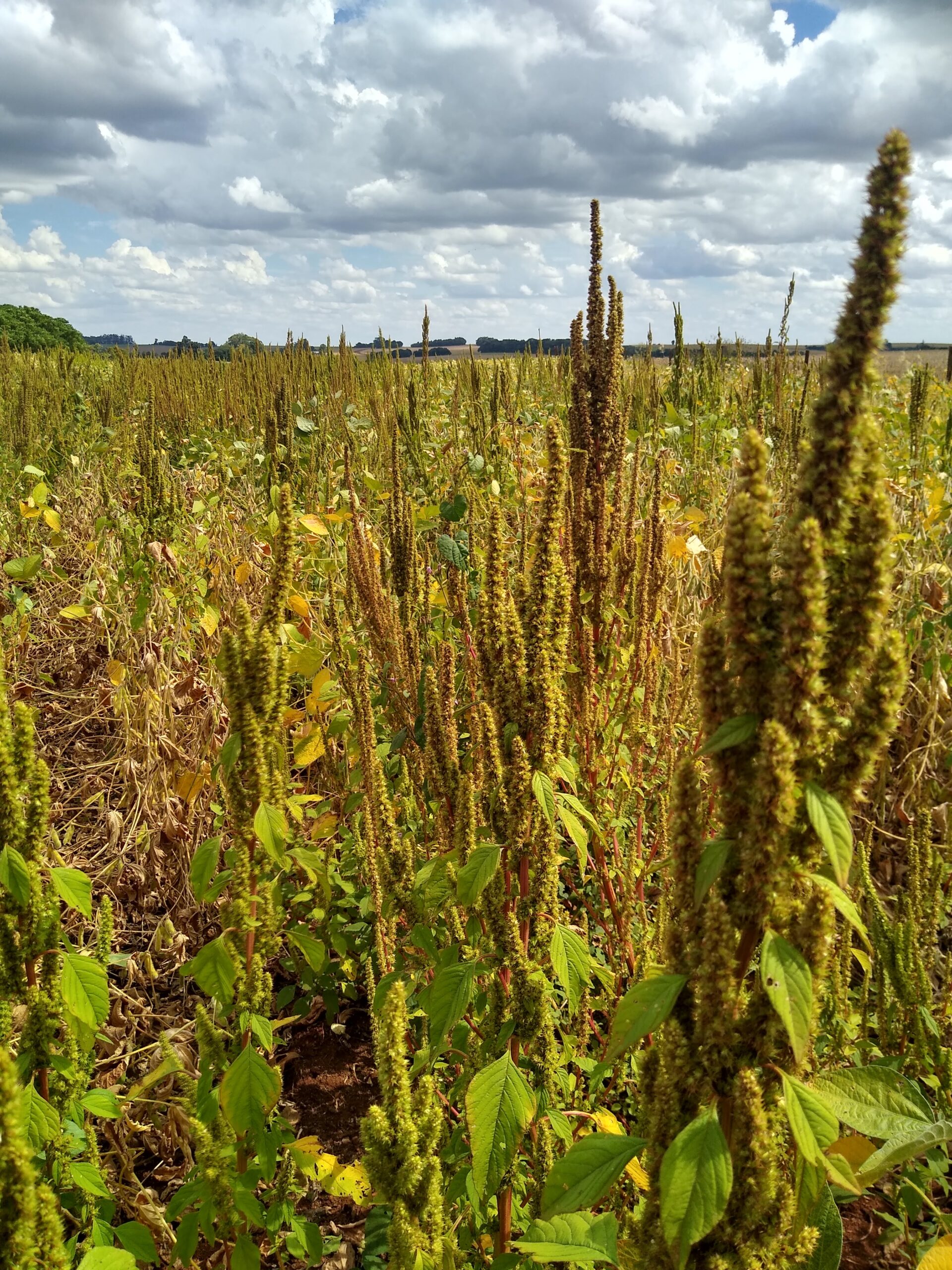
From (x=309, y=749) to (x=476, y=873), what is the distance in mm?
1587

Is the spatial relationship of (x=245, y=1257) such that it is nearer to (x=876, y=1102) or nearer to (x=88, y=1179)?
(x=88, y=1179)

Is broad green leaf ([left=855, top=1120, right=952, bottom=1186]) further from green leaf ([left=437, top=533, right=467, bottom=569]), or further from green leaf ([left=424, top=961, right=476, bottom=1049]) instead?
green leaf ([left=437, top=533, right=467, bottom=569])

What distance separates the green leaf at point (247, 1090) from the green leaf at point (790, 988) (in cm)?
95

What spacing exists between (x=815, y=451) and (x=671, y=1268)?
0.93 m

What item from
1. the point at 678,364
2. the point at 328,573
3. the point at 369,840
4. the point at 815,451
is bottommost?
the point at 369,840

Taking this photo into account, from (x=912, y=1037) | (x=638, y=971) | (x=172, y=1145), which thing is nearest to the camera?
(x=912, y=1037)

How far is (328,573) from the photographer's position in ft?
12.0

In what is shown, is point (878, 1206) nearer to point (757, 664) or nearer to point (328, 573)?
point (757, 664)

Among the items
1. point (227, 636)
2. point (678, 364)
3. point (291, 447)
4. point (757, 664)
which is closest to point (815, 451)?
point (757, 664)

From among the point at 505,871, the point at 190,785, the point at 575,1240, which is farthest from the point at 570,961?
the point at 190,785

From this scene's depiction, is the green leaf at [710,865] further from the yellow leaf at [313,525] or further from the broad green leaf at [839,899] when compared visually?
the yellow leaf at [313,525]

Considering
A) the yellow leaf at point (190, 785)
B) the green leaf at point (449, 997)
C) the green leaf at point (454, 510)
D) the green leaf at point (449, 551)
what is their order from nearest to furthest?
1. the green leaf at point (449, 997)
2. the green leaf at point (449, 551)
3. the green leaf at point (454, 510)
4. the yellow leaf at point (190, 785)

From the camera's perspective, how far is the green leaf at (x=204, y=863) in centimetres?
129

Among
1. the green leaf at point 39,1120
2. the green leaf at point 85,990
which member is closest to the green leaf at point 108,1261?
the green leaf at point 39,1120
